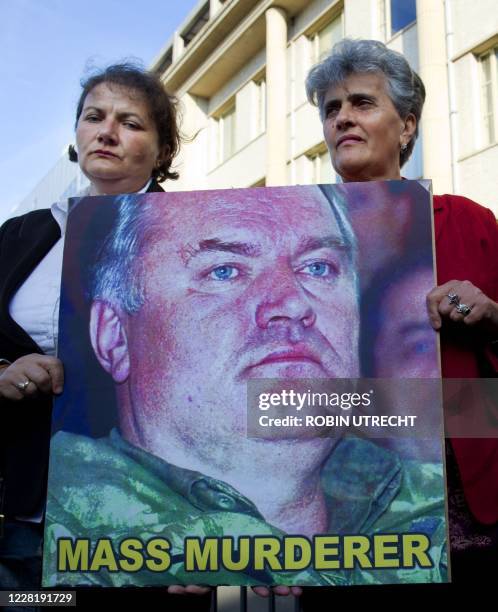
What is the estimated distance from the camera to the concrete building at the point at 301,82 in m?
10.7

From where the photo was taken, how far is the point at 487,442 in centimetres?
156

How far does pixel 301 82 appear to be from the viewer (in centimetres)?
1475

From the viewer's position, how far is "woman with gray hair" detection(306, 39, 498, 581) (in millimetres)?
1547

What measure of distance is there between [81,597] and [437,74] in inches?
422

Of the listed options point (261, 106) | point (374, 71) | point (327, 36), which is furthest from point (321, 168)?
point (374, 71)

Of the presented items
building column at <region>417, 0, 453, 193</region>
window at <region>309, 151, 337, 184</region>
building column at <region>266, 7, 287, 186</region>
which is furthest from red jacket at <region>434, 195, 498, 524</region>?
building column at <region>266, 7, 287, 186</region>

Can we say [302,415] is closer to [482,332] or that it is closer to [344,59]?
[482,332]

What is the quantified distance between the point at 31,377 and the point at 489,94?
10.4 metres

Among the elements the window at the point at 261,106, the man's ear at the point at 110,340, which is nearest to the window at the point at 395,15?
the window at the point at 261,106

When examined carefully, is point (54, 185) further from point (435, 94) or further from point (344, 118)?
point (344, 118)

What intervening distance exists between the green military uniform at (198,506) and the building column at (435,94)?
945 cm

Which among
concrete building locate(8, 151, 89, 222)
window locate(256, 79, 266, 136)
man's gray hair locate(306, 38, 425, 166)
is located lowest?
man's gray hair locate(306, 38, 425, 166)

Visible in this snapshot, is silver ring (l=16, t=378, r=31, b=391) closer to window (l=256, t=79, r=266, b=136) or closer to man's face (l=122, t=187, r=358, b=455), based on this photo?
man's face (l=122, t=187, r=358, b=455)

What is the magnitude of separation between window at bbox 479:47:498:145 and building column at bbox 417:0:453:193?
20.1 inches
